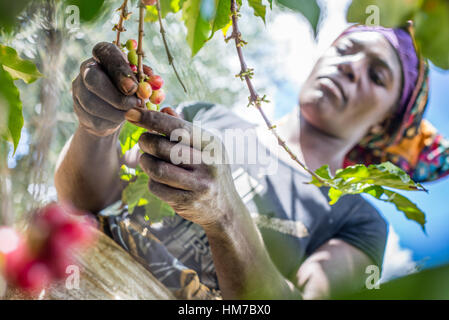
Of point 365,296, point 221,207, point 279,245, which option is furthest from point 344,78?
point 365,296

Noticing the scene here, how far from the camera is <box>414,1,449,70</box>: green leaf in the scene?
115 mm

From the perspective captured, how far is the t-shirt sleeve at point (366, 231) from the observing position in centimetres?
78

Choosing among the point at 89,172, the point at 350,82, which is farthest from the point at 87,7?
the point at 350,82

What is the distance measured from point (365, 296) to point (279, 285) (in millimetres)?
473

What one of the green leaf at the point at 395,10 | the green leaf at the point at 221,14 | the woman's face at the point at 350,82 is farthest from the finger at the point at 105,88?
the woman's face at the point at 350,82

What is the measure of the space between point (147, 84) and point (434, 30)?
24cm

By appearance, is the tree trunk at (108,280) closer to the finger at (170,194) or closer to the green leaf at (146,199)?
the green leaf at (146,199)

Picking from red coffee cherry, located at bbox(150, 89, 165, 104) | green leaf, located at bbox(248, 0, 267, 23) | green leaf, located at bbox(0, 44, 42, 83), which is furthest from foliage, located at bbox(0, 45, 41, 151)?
green leaf, located at bbox(248, 0, 267, 23)

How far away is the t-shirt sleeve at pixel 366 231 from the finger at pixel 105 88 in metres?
0.63

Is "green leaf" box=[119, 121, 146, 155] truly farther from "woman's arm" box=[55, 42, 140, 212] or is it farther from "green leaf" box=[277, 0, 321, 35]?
"green leaf" box=[277, 0, 321, 35]

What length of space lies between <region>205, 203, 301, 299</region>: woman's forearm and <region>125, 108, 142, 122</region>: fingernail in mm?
176

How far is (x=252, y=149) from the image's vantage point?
2.69 feet

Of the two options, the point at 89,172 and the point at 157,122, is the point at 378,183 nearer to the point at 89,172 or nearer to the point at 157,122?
the point at 157,122

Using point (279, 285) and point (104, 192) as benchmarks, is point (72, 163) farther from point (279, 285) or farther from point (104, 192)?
point (279, 285)
